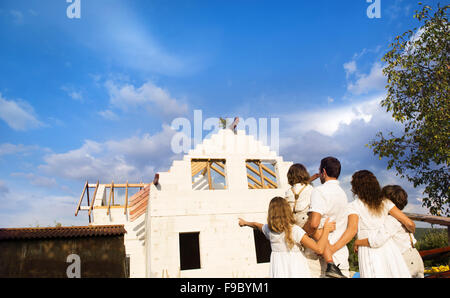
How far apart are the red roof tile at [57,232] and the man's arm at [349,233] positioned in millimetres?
13885

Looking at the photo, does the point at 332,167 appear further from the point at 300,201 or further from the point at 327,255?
the point at 327,255

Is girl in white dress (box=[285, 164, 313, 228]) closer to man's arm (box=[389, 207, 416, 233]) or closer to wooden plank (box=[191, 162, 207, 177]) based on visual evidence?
man's arm (box=[389, 207, 416, 233])

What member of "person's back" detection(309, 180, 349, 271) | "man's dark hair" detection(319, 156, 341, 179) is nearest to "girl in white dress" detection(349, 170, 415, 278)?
"person's back" detection(309, 180, 349, 271)

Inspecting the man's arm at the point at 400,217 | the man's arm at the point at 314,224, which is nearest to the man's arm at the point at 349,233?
the man's arm at the point at 314,224

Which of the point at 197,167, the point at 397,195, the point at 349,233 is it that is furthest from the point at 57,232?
the point at 397,195

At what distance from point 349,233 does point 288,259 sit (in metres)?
0.80

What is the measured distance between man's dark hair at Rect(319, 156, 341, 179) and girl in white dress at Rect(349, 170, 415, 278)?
0.94 feet

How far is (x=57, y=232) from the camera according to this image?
1470 cm

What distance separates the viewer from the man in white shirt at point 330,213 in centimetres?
347

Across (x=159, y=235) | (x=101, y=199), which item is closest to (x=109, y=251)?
(x=159, y=235)

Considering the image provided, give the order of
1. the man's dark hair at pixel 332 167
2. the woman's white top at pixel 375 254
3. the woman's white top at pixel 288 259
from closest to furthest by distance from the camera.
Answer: the woman's white top at pixel 288 259 < the woman's white top at pixel 375 254 < the man's dark hair at pixel 332 167

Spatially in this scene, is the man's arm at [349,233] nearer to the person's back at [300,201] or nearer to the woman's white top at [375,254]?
the woman's white top at [375,254]

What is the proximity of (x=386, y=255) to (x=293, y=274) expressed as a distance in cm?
124
